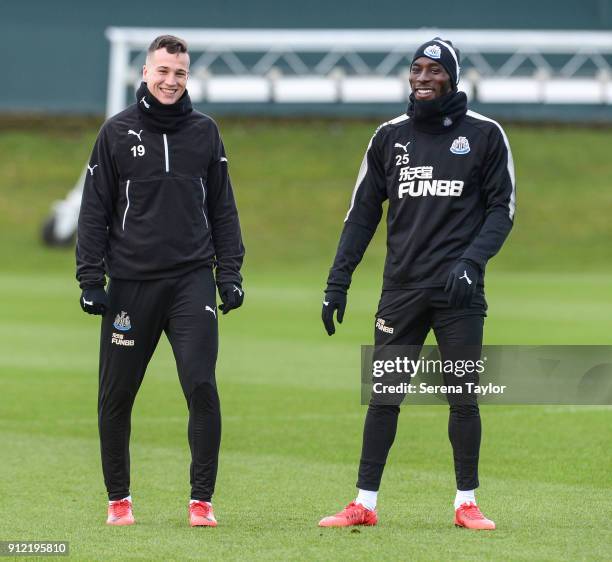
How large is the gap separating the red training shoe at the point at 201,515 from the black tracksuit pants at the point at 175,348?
35 millimetres

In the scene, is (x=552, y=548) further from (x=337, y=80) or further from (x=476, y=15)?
(x=476, y=15)

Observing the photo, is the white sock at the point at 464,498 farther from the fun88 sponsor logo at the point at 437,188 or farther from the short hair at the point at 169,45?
the short hair at the point at 169,45

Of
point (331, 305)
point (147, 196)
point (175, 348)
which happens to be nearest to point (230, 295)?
point (175, 348)

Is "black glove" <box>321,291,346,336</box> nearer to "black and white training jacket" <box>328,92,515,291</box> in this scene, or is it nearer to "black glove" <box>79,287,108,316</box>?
"black and white training jacket" <box>328,92,515,291</box>

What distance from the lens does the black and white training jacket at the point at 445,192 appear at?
23.1 feet

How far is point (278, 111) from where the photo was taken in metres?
48.7

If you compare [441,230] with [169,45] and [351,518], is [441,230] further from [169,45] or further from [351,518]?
[169,45]

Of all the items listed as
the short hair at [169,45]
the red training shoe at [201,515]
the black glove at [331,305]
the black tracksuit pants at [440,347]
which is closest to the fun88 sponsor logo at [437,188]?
the black tracksuit pants at [440,347]

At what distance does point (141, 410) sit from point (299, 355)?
4672 mm

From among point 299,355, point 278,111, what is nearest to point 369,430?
point 299,355

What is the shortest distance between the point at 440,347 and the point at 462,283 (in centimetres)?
39

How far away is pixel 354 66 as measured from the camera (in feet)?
159

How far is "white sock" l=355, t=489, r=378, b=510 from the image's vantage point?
7.15 meters

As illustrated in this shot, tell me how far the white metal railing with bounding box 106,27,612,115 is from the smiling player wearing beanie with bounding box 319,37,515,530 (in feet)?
66.6
